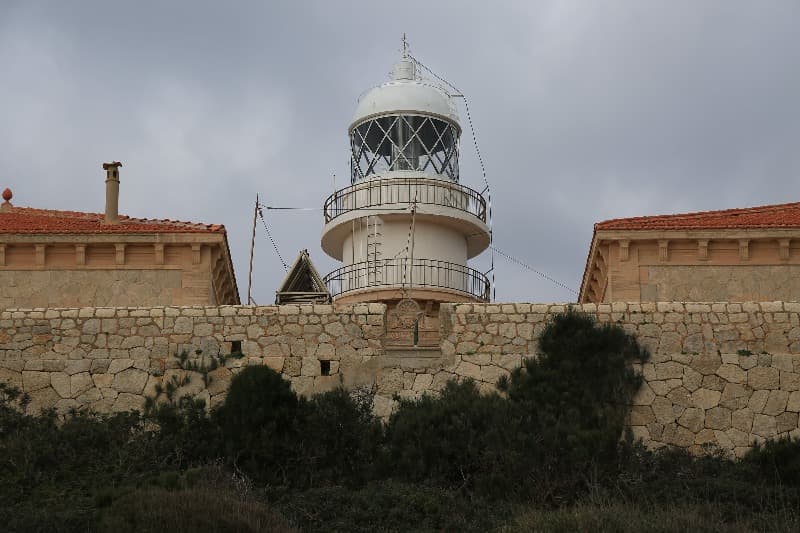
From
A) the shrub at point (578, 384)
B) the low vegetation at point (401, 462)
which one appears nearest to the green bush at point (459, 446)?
the low vegetation at point (401, 462)

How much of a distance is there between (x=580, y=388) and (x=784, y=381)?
2.69 m

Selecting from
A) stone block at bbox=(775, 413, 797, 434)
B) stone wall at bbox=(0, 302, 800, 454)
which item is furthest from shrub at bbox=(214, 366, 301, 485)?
stone block at bbox=(775, 413, 797, 434)

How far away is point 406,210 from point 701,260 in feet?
15.7

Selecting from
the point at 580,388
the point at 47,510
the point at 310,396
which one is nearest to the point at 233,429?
the point at 310,396

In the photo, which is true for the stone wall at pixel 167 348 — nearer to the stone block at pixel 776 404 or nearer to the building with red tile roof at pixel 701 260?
the building with red tile roof at pixel 701 260

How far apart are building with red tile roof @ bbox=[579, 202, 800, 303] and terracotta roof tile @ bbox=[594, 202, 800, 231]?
0.05ft

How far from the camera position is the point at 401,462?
67.3 feet

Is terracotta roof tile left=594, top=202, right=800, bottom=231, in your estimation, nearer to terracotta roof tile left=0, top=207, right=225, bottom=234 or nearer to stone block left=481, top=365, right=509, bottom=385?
stone block left=481, top=365, right=509, bottom=385

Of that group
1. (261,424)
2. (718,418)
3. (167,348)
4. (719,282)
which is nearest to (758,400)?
(718,418)

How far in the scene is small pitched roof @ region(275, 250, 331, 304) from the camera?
25625 mm

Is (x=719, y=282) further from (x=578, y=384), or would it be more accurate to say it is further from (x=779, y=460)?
(x=779, y=460)

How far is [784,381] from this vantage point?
2167 cm

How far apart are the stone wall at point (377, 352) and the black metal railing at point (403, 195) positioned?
449 cm

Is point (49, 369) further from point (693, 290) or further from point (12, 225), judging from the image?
point (693, 290)
